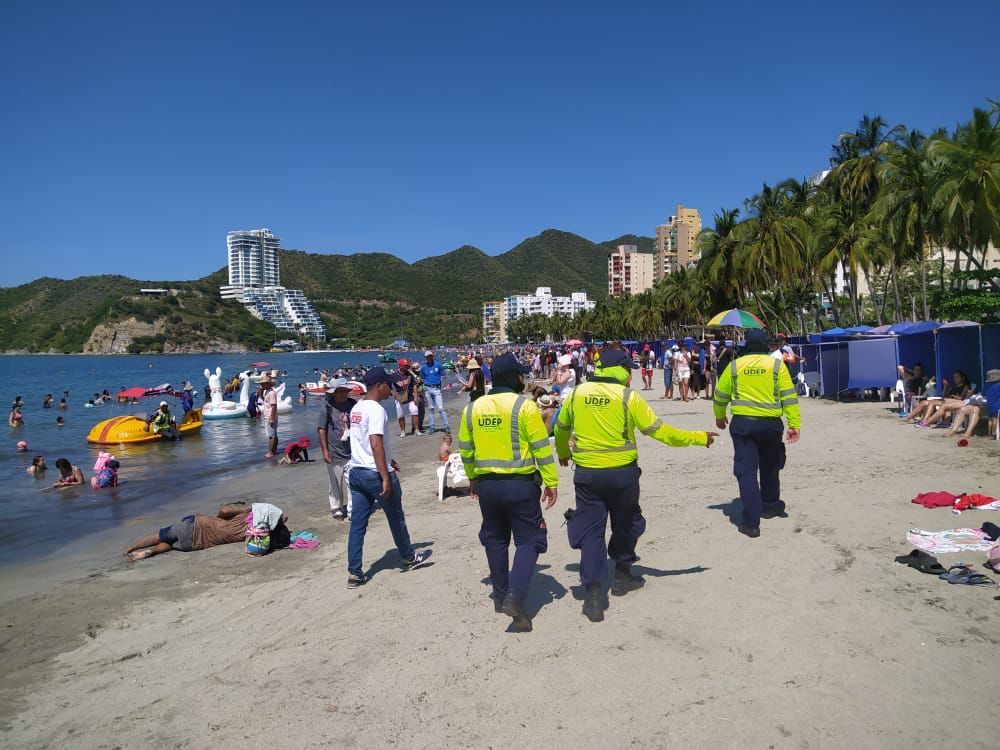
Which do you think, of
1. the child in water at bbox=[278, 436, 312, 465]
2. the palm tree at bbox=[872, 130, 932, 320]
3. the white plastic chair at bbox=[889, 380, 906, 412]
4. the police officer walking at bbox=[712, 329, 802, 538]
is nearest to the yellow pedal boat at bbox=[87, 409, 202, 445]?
the child in water at bbox=[278, 436, 312, 465]

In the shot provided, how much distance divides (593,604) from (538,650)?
56cm

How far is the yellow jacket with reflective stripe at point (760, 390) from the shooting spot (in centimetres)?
636

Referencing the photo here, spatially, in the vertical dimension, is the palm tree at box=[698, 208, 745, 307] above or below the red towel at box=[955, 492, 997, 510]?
above

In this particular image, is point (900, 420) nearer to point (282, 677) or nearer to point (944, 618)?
point (944, 618)

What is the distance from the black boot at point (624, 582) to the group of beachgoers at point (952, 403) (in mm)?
7770

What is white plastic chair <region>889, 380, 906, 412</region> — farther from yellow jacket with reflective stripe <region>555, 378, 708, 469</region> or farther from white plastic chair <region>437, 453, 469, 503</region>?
yellow jacket with reflective stripe <region>555, 378, 708, 469</region>

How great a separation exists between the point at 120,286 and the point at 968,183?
206 m

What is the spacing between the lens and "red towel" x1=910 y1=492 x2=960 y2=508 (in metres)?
6.82

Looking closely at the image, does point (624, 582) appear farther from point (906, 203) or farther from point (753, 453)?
point (906, 203)

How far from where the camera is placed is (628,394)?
15.7 feet

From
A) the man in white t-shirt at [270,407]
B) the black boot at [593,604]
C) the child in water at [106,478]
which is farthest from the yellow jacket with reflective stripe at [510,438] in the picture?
the man in white t-shirt at [270,407]

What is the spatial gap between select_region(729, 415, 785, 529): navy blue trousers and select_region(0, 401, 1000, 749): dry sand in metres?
0.31

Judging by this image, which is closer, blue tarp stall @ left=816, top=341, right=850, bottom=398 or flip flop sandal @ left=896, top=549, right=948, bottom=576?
flip flop sandal @ left=896, top=549, right=948, bottom=576

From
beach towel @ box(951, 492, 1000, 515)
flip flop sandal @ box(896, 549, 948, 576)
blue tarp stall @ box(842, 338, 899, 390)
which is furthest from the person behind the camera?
blue tarp stall @ box(842, 338, 899, 390)
